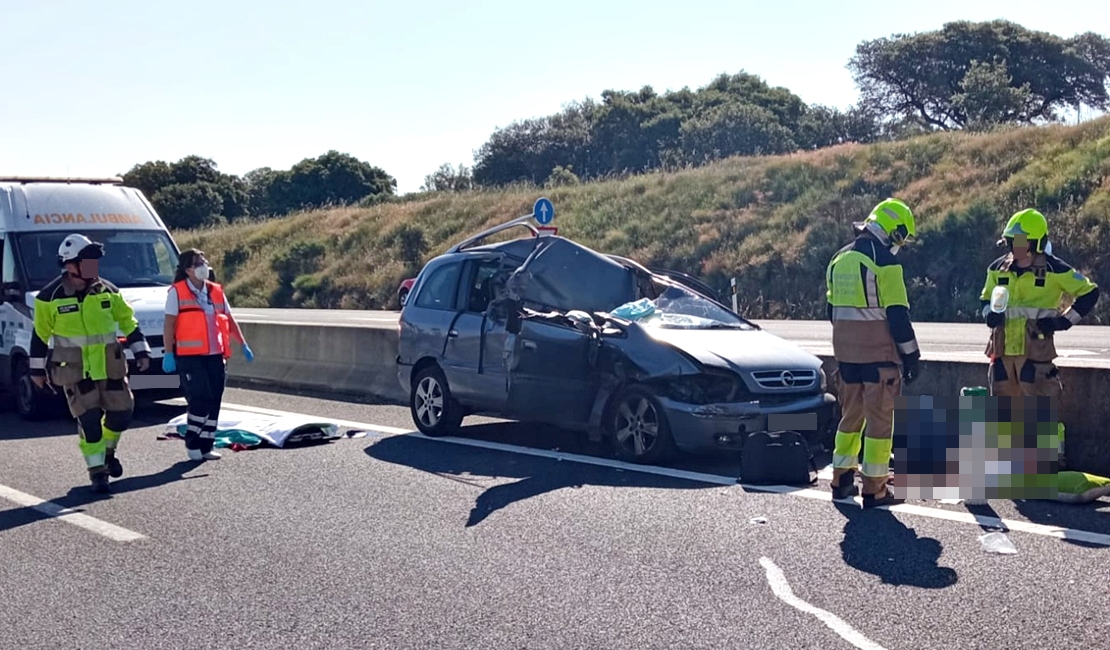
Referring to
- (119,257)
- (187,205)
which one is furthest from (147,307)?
(187,205)

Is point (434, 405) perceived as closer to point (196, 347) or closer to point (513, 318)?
point (513, 318)

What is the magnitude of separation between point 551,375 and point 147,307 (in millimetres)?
5340

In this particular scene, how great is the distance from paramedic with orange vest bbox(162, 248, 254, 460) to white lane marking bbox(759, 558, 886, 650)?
18.7ft

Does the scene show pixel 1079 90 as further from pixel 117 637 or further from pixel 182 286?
pixel 117 637

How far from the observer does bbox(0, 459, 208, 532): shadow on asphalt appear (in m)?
8.50

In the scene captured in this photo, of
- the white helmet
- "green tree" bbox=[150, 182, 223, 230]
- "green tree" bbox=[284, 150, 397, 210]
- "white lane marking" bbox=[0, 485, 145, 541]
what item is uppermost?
"green tree" bbox=[284, 150, 397, 210]

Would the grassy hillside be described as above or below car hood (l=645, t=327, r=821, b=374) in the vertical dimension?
above

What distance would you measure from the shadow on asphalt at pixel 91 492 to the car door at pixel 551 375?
2645mm

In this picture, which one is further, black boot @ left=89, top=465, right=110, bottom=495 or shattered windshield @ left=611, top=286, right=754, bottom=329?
shattered windshield @ left=611, top=286, right=754, bottom=329

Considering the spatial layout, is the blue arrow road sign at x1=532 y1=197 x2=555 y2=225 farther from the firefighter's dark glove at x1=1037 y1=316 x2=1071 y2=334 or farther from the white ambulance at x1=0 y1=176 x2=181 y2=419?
the firefighter's dark glove at x1=1037 y1=316 x2=1071 y2=334

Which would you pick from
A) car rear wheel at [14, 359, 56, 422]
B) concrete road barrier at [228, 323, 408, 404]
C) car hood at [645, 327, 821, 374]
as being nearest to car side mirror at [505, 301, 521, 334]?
car hood at [645, 327, 821, 374]

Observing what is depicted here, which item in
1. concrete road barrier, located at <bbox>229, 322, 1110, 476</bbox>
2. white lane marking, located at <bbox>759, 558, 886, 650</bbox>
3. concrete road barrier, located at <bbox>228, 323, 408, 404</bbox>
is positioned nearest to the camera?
white lane marking, located at <bbox>759, 558, 886, 650</bbox>

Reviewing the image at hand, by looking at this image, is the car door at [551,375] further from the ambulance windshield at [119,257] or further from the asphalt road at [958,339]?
the ambulance windshield at [119,257]

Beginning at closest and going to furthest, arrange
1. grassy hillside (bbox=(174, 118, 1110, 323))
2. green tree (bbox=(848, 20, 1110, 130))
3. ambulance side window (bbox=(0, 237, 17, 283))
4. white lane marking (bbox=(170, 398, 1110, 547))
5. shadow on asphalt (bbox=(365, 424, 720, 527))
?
1. white lane marking (bbox=(170, 398, 1110, 547))
2. shadow on asphalt (bbox=(365, 424, 720, 527))
3. ambulance side window (bbox=(0, 237, 17, 283))
4. grassy hillside (bbox=(174, 118, 1110, 323))
5. green tree (bbox=(848, 20, 1110, 130))
